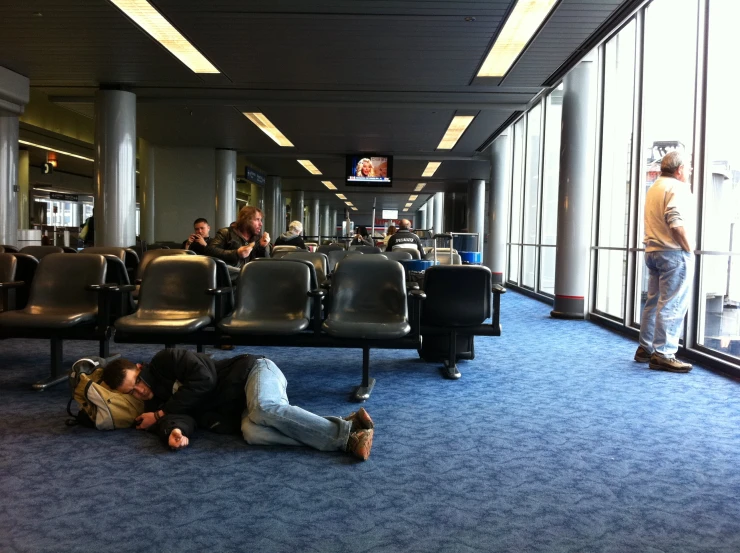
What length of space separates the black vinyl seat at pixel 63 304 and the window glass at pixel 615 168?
19.8 feet

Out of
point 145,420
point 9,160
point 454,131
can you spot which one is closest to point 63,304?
point 145,420

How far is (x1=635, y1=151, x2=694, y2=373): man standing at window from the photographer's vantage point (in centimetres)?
530

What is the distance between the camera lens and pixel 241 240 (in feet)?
20.6

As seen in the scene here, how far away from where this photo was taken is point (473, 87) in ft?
30.8

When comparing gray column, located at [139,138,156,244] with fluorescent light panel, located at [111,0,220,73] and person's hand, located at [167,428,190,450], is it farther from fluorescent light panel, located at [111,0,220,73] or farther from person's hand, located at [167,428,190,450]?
person's hand, located at [167,428,190,450]

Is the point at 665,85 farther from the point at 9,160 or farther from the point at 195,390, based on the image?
the point at 9,160

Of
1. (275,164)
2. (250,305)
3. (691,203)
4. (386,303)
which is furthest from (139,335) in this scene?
(275,164)

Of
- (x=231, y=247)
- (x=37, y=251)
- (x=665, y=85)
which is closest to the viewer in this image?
(x=231, y=247)

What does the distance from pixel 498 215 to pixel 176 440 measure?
46.9 ft

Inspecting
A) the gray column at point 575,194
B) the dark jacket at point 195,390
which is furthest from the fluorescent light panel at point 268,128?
the dark jacket at point 195,390

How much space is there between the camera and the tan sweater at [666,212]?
208 inches

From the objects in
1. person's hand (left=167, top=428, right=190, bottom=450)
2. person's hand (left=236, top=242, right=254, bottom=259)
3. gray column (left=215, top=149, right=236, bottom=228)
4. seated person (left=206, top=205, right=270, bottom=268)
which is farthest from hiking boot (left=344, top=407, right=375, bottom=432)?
gray column (left=215, top=149, right=236, bottom=228)

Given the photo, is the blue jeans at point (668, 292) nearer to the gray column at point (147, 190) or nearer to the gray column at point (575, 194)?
the gray column at point (575, 194)

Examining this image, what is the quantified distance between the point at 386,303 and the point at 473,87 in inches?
222
